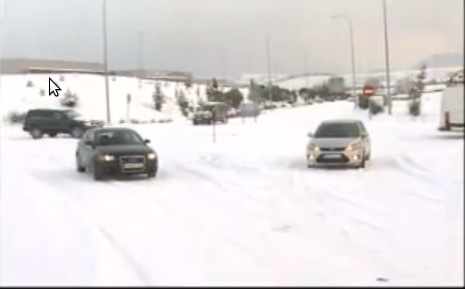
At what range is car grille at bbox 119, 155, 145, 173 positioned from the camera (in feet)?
59.0

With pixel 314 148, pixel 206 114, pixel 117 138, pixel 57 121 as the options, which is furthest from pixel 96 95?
pixel 314 148

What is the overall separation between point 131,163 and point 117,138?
1889 mm

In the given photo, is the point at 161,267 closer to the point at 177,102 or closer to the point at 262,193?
the point at 262,193

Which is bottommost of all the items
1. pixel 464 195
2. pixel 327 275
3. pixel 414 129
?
pixel 327 275

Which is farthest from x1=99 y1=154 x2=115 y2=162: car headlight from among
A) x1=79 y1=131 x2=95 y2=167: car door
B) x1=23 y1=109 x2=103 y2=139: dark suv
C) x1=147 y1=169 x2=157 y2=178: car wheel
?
x1=23 y1=109 x2=103 y2=139: dark suv

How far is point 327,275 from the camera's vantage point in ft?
24.3

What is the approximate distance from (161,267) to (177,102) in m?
49.9

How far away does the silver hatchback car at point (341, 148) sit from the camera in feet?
62.0

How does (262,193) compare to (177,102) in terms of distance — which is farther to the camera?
(177,102)

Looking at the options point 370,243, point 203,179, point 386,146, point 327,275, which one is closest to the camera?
point 327,275

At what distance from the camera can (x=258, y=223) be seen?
35.0ft

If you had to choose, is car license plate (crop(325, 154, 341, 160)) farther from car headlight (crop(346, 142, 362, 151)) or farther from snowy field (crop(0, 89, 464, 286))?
snowy field (crop(0, 89, 464, 286))

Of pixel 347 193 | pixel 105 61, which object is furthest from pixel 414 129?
pixel 105 61

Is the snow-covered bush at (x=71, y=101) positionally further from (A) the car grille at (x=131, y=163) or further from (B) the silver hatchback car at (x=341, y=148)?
(B) the silver hatchback car at (x=341, y=148)
